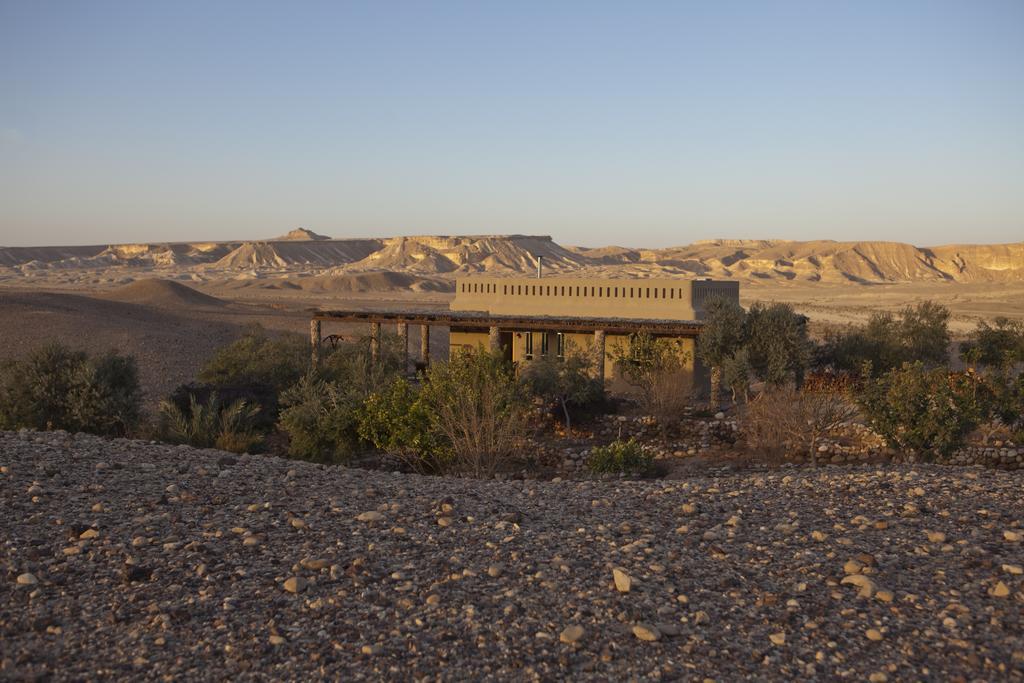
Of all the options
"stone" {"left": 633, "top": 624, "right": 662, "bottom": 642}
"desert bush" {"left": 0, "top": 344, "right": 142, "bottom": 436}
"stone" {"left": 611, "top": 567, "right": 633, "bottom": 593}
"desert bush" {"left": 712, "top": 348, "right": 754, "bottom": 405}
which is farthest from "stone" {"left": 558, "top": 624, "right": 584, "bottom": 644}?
"desert bush" {"left": 712, "top": 348, "right": 754, "bottom": 405}

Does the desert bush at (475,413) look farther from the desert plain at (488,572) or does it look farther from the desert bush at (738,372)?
the desert bush at (738,372)

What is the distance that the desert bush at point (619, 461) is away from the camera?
14.7 metres

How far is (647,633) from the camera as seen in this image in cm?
592

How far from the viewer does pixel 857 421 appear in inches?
719

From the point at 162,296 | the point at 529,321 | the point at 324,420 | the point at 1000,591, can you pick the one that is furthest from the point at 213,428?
the point at 162,296

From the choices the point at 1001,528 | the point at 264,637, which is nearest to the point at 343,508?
the point at 264,637

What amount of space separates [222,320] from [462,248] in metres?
110

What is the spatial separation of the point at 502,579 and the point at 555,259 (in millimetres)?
157480

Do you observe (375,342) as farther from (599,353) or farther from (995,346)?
(995,346)

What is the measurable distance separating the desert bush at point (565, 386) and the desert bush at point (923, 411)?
684 centimetres

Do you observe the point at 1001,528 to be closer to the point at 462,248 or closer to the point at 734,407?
the point at 734,407

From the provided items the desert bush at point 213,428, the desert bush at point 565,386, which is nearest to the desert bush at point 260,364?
the desert bush at point 213,428

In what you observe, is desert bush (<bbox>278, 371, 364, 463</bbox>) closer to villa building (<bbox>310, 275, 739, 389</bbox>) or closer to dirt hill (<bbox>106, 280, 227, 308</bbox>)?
villa building (<bbox>310, 275, 739, 389</bbox>)

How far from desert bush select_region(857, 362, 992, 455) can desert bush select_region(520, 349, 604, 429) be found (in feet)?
22.4
